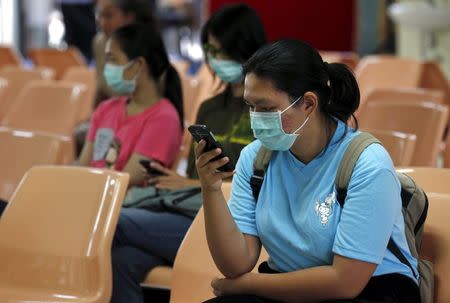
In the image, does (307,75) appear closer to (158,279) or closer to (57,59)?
(158,279)

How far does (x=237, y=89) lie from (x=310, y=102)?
48.9 inches

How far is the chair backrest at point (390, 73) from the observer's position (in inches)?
278

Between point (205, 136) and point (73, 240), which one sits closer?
point (205, 136)

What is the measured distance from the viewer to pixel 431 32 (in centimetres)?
953

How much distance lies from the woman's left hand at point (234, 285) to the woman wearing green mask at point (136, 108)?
124cm

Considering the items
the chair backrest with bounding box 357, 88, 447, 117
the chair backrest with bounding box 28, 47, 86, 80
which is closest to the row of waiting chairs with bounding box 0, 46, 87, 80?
the chair backrest with bounding box 28, 47, 86, 80

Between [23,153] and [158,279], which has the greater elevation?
[23,153]

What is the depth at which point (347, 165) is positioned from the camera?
2.24 m

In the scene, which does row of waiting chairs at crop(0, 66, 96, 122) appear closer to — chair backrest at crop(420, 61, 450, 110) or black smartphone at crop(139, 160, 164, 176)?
black smartphone at crop(139, 160, 164, 176)

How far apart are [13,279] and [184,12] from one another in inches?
443

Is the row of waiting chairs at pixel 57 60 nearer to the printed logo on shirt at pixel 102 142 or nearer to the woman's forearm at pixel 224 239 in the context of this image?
the printed logo on shirt at pixel 102 142

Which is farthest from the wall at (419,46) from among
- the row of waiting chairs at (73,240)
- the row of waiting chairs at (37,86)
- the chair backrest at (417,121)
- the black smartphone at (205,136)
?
the black smartphone at (205,136)

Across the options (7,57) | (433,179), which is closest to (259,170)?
(433,179)

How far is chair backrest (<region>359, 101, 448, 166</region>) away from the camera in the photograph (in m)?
4.12
